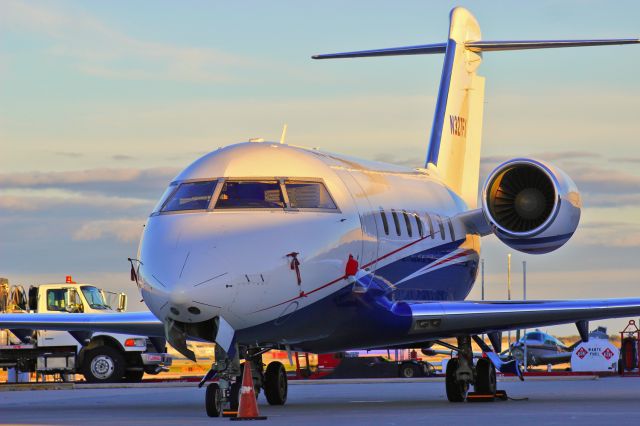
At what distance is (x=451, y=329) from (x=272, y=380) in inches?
117

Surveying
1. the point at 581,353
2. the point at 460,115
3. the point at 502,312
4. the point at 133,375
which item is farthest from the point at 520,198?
the point at 581,353

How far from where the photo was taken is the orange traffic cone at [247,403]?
15.7m

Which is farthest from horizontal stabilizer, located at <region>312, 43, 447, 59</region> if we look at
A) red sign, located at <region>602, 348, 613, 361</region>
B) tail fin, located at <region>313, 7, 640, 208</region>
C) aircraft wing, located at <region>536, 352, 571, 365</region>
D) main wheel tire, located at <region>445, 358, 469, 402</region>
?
aircraft wing, located at <region>536, 352, 571, 365</region>

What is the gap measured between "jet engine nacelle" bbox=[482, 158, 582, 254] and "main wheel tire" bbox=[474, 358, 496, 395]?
191cm

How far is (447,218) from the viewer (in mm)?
22781

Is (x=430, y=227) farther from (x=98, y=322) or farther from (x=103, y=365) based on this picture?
(x=103, y=365)

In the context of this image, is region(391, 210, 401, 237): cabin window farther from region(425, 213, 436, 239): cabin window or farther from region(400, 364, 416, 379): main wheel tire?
region(400, 364, 416, 379): main wheel tire

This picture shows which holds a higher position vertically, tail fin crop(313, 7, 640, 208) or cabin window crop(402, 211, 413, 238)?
tail fin crop(313, 7, 640, 208)

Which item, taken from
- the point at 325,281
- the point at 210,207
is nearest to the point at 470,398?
the point at 325,281

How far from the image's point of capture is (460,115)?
2738 cm

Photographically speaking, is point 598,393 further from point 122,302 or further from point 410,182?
point 122,302

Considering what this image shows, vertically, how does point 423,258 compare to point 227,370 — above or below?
above

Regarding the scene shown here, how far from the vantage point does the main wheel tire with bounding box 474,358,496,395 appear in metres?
21.4

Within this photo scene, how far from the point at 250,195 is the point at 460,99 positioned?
36.7ft
